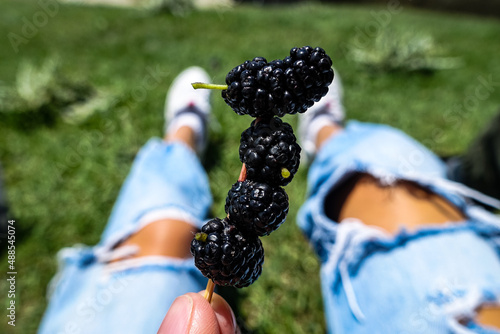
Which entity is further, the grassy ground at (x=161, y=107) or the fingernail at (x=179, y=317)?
the grassy ground at (x=161, y=107)

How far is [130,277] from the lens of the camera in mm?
1593

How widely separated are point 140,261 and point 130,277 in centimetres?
8

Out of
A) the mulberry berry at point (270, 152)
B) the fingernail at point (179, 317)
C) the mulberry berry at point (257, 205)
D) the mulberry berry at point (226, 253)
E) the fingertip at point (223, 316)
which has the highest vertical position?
the mulberry berry at point (270, 152)

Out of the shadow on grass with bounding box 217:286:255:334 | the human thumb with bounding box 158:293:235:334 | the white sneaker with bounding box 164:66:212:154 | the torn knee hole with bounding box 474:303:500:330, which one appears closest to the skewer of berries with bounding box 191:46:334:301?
the human thumb with bounding box 158:293:235:334

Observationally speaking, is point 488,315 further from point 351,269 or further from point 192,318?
point 192,318

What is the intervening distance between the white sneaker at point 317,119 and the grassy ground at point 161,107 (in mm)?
236

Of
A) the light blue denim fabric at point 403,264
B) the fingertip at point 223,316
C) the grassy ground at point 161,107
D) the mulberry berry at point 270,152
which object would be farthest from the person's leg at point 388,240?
the mulberry berry at point 270,152

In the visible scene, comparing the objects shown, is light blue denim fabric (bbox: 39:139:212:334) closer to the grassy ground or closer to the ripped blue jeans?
the ripped blue jeans

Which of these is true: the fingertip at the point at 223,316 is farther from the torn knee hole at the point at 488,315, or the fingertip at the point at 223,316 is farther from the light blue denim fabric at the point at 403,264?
the torn knee hole at the point at 488,315

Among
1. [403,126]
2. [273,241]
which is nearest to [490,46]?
[403,126]

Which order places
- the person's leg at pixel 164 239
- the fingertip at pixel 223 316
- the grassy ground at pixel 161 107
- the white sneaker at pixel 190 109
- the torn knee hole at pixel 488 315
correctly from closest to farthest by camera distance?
the fingertip at pixel 223 316
the torn knee hole at pixel 488 315
the person's leg at pixel 164 239
the grassy ground at pixel 161 107
the white sneaker at pixel 190 109

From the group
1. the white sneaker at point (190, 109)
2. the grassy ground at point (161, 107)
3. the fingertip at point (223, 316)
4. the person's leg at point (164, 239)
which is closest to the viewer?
the fingertip at point (223, 316)

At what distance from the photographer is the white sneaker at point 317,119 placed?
2869 millimetres

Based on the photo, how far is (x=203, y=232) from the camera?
813mm
